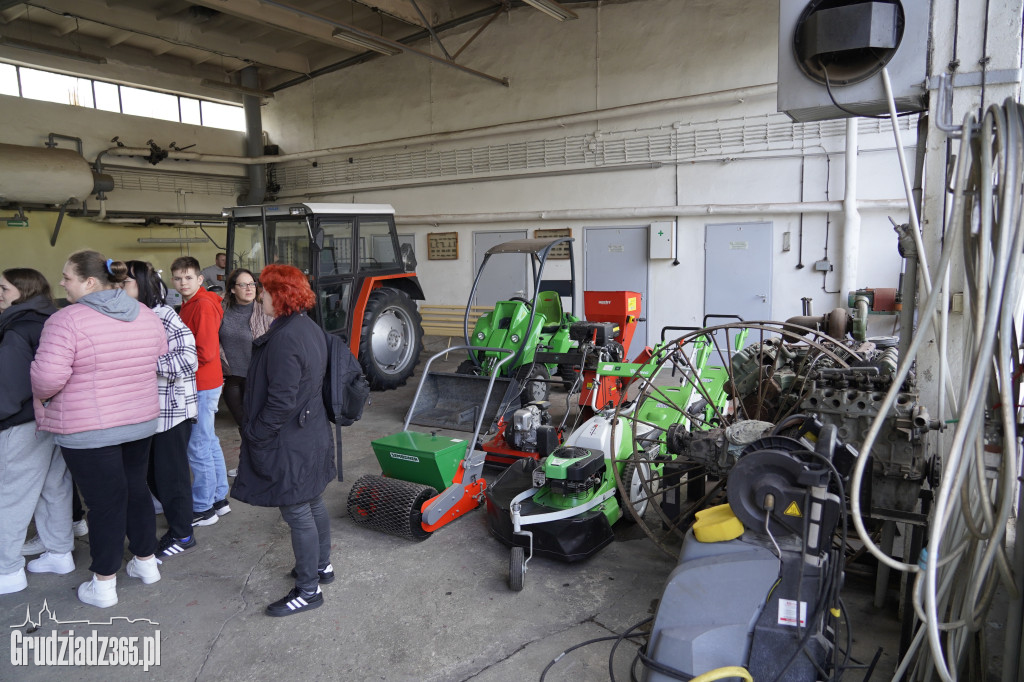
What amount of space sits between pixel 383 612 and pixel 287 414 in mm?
1011

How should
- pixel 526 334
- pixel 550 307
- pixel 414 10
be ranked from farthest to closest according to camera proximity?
pixel 414 10 → pixel 550 307 → pixel 526 334

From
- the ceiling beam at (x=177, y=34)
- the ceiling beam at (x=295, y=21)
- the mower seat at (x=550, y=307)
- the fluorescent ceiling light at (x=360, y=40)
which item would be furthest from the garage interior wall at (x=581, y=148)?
the mower seat at (x=550, y=307)

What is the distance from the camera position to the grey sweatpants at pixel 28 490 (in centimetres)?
301

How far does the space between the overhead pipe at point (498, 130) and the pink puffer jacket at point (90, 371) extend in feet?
22.3

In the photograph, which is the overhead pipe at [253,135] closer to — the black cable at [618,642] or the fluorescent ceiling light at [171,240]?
the fluorescent ceiling light at [171,240]

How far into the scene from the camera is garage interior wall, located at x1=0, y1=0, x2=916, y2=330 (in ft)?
24.3

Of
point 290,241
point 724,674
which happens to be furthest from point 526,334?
point 724,674

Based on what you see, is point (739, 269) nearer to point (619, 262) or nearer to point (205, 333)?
point (619, 262)

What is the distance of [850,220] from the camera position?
7.04 m

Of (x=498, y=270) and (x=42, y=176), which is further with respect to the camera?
(x=498, y=270)

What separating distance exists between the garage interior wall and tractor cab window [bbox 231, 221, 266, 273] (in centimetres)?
371

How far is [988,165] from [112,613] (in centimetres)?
374

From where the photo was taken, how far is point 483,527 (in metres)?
3.79

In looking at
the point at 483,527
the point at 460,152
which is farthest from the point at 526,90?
the point at 483,527
